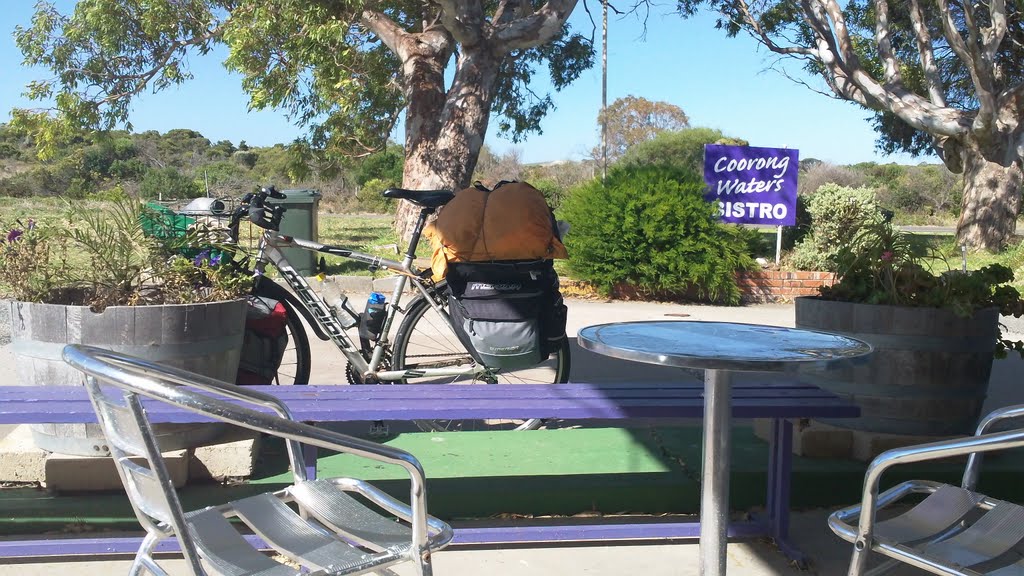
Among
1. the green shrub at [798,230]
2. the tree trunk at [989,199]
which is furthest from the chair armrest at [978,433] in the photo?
the tree trunk at [989,199]

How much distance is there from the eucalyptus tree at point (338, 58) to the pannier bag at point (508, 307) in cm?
885

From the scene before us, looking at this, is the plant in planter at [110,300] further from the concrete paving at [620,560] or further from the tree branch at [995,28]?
the tree branch at [995,28]

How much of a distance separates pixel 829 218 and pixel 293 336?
10.3 m

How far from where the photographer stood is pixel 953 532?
2.36m

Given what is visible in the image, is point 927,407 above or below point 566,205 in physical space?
below

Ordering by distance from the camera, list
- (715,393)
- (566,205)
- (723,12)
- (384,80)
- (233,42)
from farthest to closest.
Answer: (723,12)
(384,80)
(233,42)
(566,205)
(715,393)

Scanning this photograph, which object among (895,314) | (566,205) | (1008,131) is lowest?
(895,314)

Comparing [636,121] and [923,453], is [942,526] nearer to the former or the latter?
[923,453]

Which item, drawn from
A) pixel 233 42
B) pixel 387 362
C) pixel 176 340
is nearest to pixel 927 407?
pixel 387 362

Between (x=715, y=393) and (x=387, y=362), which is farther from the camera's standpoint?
(x=387, y=362)

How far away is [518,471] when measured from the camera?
3953 millimetres

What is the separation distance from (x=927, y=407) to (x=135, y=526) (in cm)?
333

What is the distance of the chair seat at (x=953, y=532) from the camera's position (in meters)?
2.14

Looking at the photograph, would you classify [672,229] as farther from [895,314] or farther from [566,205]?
[895,314]
